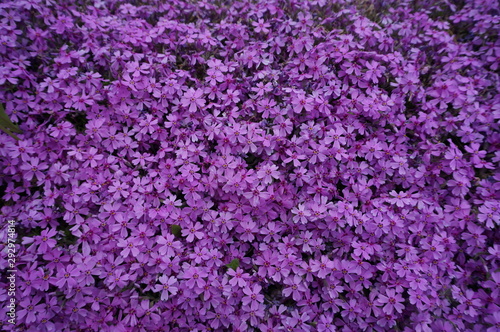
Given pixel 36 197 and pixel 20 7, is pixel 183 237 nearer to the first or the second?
pixel 36 197

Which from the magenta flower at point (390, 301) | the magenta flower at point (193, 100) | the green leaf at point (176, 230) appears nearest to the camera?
the magenta flower at point (390, 301)

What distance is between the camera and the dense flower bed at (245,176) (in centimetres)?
247

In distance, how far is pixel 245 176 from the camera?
2637mm

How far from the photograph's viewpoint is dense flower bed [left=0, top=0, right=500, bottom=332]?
2.47 m

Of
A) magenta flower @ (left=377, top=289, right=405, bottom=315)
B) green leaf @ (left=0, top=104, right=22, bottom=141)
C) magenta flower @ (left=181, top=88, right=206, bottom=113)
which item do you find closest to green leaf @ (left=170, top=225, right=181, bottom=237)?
magenta flower @ (left=181, top=88, right=206, bottom=113)

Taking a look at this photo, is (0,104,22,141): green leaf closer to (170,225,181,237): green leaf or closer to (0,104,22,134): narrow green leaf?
(0,104,22,134): narrow green leaf

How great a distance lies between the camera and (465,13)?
3799 mm

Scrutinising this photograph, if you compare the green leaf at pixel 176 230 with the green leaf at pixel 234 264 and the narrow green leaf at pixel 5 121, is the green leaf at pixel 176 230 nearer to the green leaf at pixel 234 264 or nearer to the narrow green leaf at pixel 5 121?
the green leaf at pixel 234 264

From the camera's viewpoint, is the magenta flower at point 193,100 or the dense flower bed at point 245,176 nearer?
the dense flower bed at point 245,176

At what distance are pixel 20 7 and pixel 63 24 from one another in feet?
1.35

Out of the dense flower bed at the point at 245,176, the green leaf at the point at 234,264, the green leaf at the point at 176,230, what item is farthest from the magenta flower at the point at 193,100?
the green leaf at the point at 234,264

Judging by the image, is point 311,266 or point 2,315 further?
point 311,266

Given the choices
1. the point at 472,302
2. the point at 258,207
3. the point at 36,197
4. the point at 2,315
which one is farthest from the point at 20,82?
the point at 472,302

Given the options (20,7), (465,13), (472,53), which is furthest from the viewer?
(465,13)
